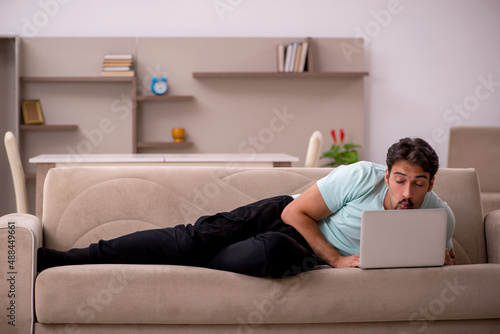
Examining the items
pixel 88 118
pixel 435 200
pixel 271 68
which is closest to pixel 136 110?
pixel 88 118

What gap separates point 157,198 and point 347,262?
865 millimetres

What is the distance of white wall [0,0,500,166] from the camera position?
555cm

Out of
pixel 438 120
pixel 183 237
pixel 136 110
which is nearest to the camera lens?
pixel 183 237

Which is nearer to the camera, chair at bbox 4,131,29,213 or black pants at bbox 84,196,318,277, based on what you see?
black pants at bbox 84,196,318,277

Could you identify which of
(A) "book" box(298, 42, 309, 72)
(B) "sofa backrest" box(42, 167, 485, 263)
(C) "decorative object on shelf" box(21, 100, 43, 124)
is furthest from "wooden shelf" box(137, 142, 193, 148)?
(B) "sofa backrest" box(42, 167, 485, 263)

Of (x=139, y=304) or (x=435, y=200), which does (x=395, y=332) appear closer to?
(x=435, y=200)

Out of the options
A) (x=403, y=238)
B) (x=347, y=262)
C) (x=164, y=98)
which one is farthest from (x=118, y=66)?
(x=403, y=238)

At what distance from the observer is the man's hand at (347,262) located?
2.04 m

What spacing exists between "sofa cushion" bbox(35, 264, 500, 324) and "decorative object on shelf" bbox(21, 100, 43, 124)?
12.1 feet

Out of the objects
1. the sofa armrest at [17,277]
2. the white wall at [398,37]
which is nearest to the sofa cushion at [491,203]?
the white wall at [398,37]

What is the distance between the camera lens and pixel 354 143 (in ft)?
18.2

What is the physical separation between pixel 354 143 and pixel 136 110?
2094mm

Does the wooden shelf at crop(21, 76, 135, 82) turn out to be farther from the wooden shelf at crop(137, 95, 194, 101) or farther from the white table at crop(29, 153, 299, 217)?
the white table at crop(29, 153, 299, 217)

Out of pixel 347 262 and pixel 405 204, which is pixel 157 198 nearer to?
pixel 347 262
